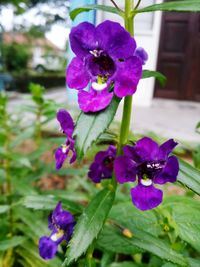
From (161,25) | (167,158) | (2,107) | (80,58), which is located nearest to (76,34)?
(80,58)

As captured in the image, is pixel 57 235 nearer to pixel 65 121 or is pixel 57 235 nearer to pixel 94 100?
pixel 65 121

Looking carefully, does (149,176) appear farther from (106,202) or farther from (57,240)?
(57,240)

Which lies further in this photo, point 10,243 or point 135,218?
point 10,243

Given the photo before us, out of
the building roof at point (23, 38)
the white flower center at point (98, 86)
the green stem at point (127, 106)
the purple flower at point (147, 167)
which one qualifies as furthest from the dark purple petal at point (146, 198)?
the building roof at point (23, 38)

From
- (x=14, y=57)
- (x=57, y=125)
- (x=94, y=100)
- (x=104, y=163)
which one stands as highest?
(x=94, y=100)

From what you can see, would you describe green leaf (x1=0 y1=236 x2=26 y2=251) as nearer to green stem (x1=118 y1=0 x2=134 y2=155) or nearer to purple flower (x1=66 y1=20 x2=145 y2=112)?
green stem (x1=118 y1=0 x2=134 y2=155)

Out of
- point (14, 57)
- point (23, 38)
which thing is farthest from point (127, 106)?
point (23, 38)

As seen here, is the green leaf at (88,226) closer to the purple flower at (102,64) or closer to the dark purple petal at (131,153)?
the dark purple petal at (131,153)
